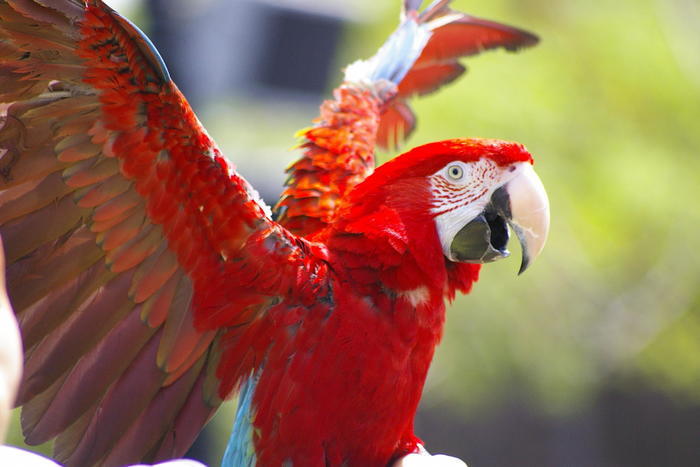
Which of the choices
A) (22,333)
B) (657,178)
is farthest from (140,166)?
(657,178)

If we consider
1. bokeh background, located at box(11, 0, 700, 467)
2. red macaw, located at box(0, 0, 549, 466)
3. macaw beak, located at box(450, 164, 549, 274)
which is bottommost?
bokeh background, located at box(11, 0, 700, 467)

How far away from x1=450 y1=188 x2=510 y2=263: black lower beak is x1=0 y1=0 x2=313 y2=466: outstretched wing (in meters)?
0.23

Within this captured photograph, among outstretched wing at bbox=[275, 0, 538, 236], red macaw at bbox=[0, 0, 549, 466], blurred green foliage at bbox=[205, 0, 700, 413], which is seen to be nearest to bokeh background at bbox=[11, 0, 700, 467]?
blurred green foliage at bbox=[205, 0, 700, 413]

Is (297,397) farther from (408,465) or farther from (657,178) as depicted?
(657,178)

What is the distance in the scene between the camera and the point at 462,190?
1221 millimetres

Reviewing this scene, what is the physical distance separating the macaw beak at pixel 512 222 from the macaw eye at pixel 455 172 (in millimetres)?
59

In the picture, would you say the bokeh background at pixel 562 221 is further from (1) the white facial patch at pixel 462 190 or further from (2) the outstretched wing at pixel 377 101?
(1) the white facial patch at pixel 462 190

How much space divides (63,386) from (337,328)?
419mm

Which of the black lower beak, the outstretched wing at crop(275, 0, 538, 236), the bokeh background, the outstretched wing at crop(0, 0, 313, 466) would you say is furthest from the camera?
the bokeh background

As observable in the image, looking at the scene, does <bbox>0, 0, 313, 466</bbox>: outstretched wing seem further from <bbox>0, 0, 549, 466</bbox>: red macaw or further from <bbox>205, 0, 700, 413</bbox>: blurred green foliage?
<bbox>205, 0, 700, 413</bbox>: blurred green foliage

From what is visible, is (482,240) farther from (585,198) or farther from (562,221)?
(585,198)

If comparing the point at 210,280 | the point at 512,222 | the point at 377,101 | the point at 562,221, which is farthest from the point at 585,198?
the point at 210,280

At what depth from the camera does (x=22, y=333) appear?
1.17 metres

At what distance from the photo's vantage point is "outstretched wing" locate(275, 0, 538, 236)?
154 cm
